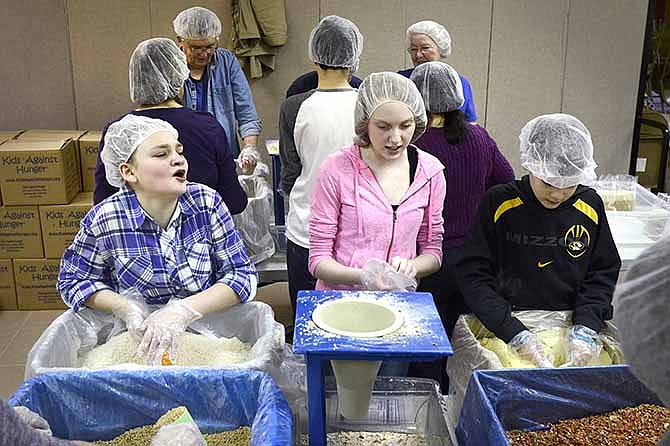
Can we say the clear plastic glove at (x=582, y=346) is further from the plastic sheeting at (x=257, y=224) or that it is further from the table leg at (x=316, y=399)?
the plastic sheeting at (x=257, y=224)

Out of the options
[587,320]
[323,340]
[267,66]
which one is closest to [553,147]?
[587,320]

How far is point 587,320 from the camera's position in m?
1.70

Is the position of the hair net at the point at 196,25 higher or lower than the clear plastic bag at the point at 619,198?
higher

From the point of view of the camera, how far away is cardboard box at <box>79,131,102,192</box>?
12.1 feet

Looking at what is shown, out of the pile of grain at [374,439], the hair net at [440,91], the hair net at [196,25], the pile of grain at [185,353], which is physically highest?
the hair net at [196,25]

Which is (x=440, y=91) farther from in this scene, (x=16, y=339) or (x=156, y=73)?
(x=16, y=339)

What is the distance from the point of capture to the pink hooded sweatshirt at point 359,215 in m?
1.75

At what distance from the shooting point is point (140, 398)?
1376 mm

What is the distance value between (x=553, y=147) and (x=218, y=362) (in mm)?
1054

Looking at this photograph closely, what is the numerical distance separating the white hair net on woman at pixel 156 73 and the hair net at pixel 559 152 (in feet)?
4.05

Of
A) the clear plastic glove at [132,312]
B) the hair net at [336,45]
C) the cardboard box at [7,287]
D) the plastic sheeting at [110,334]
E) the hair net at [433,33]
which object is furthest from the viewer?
the cardboard box at [7,287]

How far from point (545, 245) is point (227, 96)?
1.97m

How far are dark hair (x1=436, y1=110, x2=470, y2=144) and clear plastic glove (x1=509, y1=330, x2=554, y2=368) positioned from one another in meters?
0.71

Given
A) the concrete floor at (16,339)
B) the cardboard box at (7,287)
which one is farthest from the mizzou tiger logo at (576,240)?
the cardboard box at (7,287)
